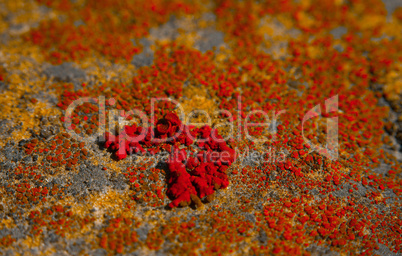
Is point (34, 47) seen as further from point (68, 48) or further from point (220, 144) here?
point (220, 144)

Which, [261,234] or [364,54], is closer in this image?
[261,234]

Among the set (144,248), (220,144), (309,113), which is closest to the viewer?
(144,248)

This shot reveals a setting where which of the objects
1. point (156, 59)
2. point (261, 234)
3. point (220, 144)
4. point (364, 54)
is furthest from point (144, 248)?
point (364, 54)

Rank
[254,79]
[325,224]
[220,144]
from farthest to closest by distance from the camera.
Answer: [254,79] → [220,144] → [325,224]

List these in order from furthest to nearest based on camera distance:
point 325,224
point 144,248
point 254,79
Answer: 1. point 254,79
2. point 325,224
3. point 144,248

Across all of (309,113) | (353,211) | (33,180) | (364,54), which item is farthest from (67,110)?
(364,54)

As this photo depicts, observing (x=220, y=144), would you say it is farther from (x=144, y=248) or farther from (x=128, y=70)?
(x=128, y=70)

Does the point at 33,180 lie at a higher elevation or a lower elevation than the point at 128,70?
lower

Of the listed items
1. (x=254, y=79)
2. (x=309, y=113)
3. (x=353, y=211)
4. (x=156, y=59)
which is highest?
(x=156, y=59)

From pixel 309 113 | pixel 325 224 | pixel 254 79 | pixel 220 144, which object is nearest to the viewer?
pixel 325 224
